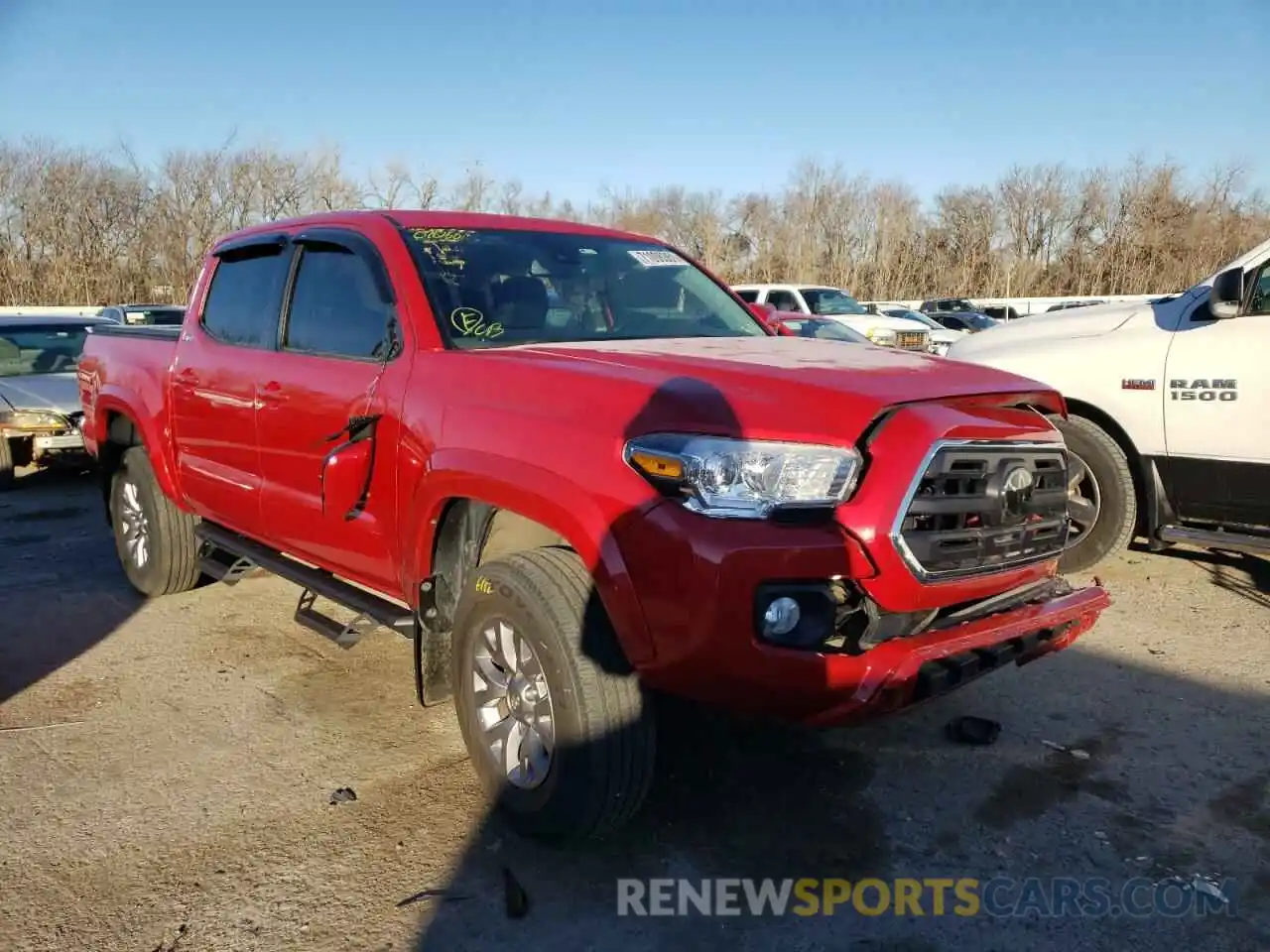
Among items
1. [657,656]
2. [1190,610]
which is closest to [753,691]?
[657,656]

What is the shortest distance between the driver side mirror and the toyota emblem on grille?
→ 115 inches

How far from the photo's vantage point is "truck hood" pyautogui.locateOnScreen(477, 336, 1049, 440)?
2574 millimetres

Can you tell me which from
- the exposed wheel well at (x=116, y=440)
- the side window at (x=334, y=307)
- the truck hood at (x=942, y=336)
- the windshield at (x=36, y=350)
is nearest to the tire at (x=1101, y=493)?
the side window at (x=334, y=307)

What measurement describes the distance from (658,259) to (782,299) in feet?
54.8

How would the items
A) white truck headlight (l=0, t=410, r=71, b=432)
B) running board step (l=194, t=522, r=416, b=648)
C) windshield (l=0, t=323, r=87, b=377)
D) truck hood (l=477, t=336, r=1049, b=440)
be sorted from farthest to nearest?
windshield (l=0, t=323, r=87, b=377), white truck headlight (l=0, t=410, r=71, b=432), running board step (l=194, t=522, r=416, b=648), truck hood (l=477, t=336, r=1049, b=440)

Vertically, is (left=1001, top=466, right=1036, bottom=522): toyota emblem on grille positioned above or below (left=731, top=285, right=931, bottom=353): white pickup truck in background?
below

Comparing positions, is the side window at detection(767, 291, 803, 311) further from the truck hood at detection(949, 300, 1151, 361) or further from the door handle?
the door handle

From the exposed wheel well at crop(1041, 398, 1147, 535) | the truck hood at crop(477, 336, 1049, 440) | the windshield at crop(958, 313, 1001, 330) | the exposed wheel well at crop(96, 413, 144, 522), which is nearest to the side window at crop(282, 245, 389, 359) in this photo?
the truck hood at crop(477, 336, 1049, 440)

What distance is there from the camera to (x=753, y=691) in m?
2.54

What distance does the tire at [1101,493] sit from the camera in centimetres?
548

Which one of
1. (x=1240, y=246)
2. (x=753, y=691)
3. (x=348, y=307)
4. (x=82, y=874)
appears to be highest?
(x=1240, y=246)

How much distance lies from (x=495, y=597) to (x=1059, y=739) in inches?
89.7

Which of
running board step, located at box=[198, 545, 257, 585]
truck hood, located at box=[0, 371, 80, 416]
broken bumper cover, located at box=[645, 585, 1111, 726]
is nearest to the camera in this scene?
broken bumper cover, located at box=[645, 585, 1111, 726]

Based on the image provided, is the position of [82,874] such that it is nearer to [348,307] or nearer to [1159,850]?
[348,307]
